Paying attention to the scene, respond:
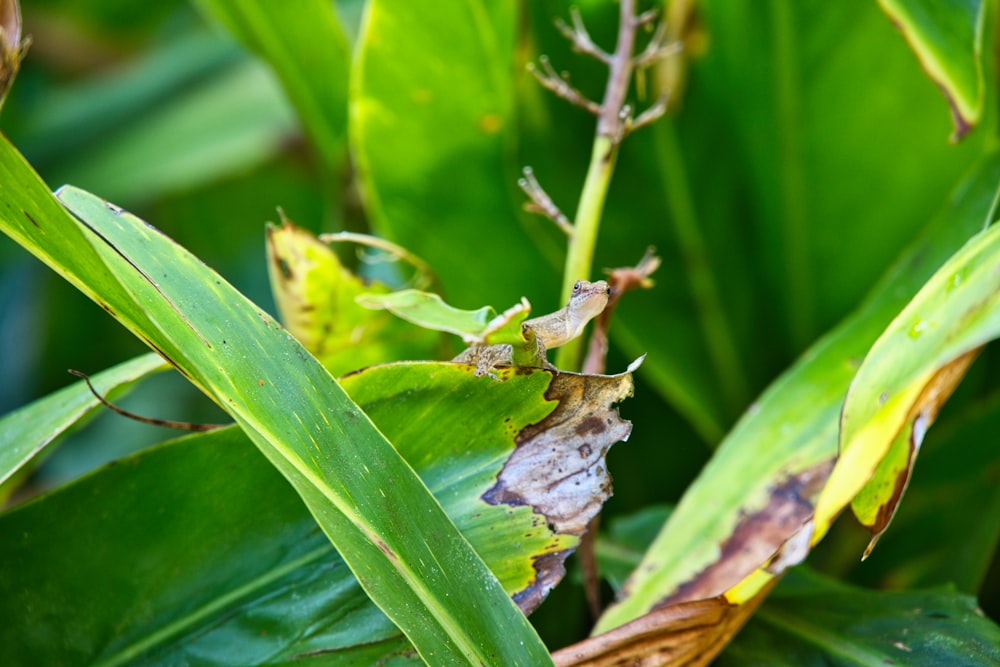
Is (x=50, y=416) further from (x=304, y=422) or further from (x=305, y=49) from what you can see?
(x=305, y=49)

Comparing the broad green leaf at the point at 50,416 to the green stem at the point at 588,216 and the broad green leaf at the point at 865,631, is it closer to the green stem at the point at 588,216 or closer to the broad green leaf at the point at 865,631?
the green stem at the point at 588,216

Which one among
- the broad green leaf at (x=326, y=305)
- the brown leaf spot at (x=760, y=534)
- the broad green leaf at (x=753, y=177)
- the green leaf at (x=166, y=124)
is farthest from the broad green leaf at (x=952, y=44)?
the green leaf at (x=166, y=124)

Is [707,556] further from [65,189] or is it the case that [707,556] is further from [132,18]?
[132,18]

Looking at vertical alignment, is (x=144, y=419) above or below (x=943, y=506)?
above

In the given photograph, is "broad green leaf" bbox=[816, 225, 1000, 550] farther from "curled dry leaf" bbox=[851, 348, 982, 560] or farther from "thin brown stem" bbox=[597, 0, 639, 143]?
"thin brown stem" bbox=[597, 0, 639, 143]

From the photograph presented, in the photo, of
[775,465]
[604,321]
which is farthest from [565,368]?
[775,465]

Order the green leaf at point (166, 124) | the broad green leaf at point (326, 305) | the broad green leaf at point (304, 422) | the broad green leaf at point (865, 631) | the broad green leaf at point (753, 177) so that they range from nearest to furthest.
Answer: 1. the broad green leaf at point (304, 422)
2. the broad green leaf at point (865, 631)
3. the broad green leaf at point (326, 305)
4. the broad green leaf at point (753, 177)
5. the green leaf at point (166, 124)

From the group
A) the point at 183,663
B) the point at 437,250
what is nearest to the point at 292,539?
the point at 183,663
